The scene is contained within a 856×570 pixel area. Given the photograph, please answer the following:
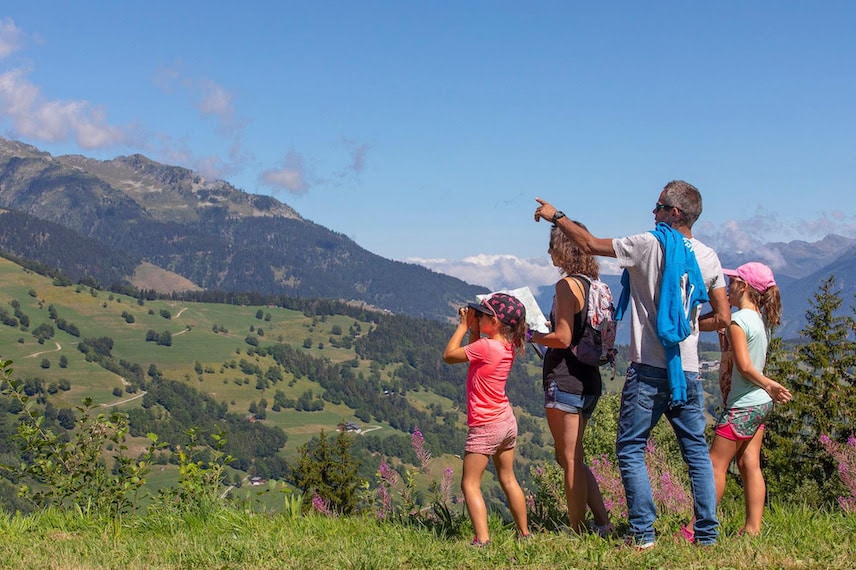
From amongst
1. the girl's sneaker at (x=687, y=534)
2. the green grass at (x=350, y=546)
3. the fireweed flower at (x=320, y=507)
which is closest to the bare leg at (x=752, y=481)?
the green grass at (x=350, y=546)

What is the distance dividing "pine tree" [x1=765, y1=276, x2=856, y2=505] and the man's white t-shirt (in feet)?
68.9

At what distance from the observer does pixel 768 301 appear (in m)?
6.34

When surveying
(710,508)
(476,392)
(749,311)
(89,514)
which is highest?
(749,311)

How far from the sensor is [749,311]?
630 cm

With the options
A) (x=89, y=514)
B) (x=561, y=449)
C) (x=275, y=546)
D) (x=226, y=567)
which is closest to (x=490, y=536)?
(x=561, y=449)

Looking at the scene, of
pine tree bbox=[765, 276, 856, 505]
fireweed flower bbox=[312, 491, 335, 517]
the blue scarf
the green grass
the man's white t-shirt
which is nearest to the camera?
the green grass

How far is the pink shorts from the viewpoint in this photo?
6.23 meters

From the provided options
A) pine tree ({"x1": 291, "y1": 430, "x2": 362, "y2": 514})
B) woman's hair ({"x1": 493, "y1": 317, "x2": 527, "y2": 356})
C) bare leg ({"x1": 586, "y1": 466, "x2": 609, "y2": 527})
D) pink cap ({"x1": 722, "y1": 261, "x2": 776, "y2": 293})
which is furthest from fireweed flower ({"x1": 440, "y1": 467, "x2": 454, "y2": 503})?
pine tree ({"x1": 291, "y1": 430, "x2": 362, "y2": 514})

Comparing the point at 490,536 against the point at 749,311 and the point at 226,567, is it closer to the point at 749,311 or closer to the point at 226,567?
the point at 226,567

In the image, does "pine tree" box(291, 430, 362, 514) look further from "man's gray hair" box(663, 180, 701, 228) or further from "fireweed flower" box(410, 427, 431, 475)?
"man's gray hair" box(663, 180, 701, 228)

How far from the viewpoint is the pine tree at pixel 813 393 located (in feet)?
85.5

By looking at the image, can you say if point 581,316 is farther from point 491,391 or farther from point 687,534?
point 687,534

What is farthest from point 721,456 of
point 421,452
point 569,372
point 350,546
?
point 350,546

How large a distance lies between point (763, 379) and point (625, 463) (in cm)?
131
